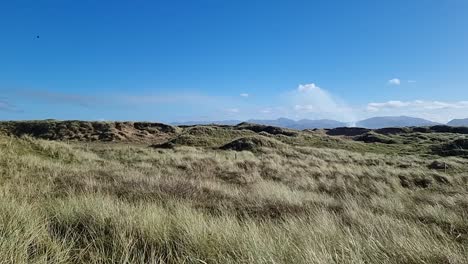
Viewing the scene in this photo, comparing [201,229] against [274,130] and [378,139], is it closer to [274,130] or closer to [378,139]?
[378,139]

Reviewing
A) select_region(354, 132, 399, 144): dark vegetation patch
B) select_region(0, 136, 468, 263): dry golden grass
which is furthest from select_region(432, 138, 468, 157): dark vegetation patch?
select_region(0, 136, 468, 263): dry golden grass

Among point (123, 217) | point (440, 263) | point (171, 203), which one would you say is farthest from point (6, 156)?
point (440, 263)

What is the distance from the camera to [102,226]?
16.2ft

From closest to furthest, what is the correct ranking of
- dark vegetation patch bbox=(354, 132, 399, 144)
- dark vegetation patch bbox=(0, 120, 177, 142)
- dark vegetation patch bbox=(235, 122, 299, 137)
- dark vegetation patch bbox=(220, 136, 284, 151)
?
dark vegetation patch bbox=(220, 136, 284, 151) → dark vegetation patch bbox=(0, 120, 177, 142) → dark vegetation patch bbox=(354, 132, 399, 144) → dark vegetation patch bbox=(235, 122, 299, 137)

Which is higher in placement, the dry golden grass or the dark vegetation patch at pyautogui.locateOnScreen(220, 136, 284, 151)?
the dry golden grass

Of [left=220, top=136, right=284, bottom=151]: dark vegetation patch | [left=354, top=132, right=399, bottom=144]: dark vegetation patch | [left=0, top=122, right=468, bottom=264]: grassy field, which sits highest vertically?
[left=0, top=122, right=468, bottom=264]: grassy field

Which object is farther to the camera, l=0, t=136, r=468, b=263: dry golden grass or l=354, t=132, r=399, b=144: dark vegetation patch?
l=354, t=132, r=399, b=144: dark vegetation patch

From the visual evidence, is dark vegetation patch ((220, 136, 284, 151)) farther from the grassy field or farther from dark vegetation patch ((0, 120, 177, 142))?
the grassy field

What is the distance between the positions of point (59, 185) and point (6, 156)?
4049 millimetres

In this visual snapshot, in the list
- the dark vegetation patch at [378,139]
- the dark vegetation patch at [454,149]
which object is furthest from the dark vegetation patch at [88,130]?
the dark vegetation patch at [454,149]

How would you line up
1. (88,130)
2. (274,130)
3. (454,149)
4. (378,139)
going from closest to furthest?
(454,149), (88,130), (378,139), (274,130)

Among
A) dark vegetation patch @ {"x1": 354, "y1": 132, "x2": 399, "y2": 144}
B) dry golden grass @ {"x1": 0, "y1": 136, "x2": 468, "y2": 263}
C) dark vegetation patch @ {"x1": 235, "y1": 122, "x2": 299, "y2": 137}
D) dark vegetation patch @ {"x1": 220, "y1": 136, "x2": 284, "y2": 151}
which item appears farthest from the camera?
dark vegetation patch @ {"x1": 235, "y1": 122, "x2": 299, "y2": 137}

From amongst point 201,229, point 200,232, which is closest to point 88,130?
point 201,229

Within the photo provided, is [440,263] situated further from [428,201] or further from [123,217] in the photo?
[428,201]
